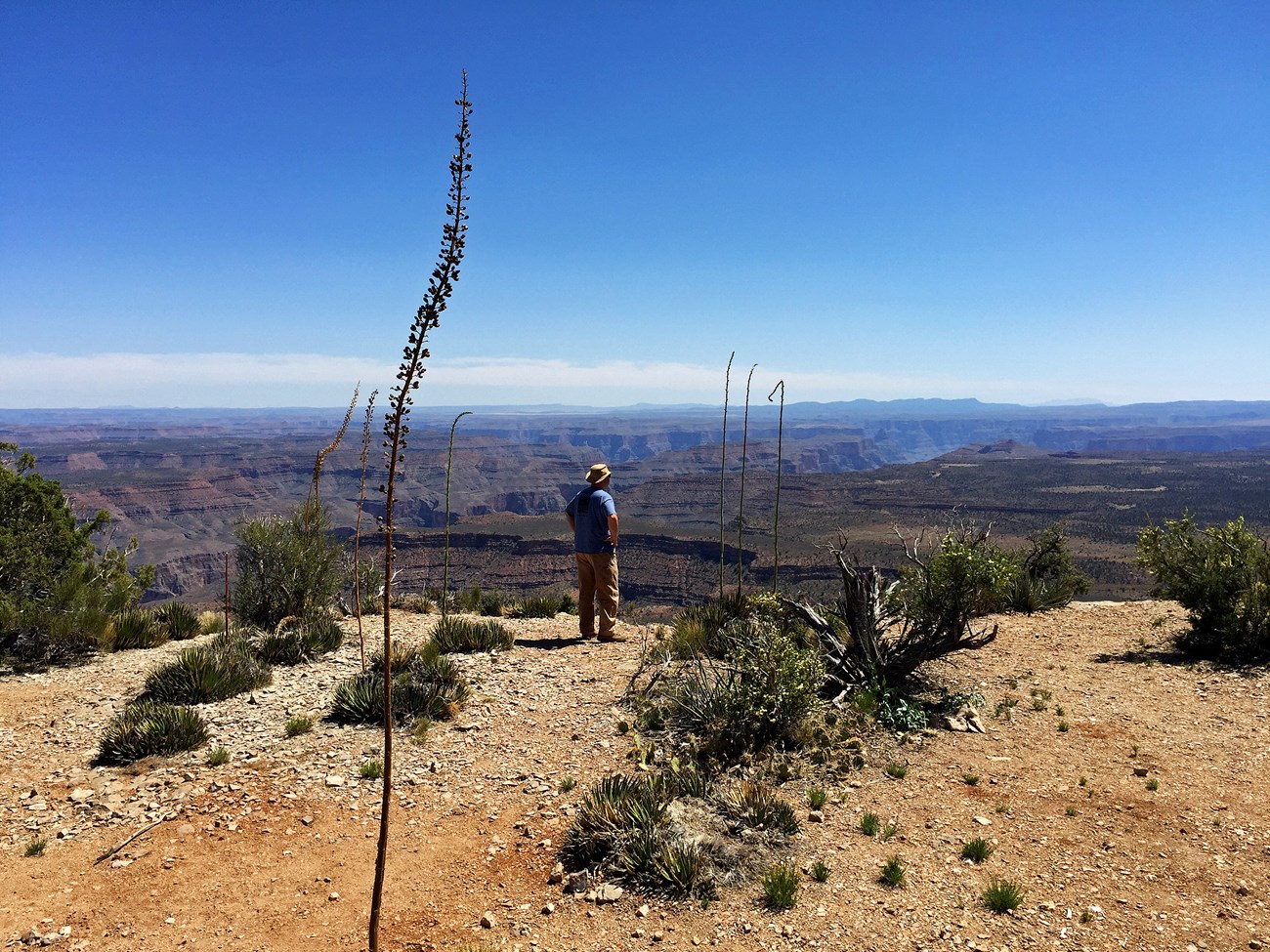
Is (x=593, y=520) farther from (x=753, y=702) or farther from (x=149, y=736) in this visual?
(x=149, y=736)

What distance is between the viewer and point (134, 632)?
32.2ft

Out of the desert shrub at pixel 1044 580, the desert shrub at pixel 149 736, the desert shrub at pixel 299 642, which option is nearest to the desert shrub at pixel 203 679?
the desert shrub at pixel 299 642

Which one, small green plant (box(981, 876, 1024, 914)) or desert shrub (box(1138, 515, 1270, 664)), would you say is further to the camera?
desert shrub (box(1138, 515, 1270, 664))

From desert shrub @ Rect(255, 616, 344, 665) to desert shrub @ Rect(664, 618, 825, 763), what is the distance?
480cm

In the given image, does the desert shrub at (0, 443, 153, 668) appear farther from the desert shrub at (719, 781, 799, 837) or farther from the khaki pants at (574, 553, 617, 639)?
the desert shrub at (719, 781, 799, 837)

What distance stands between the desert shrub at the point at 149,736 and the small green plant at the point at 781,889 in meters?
5.00

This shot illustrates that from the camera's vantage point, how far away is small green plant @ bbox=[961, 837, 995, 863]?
4551 mm

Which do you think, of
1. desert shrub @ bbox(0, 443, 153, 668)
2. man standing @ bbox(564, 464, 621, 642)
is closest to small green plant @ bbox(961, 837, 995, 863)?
man standing @ bbox(564, 464, 621, 642)

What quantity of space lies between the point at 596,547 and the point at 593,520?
1.12 ft

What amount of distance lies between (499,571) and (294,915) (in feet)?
204

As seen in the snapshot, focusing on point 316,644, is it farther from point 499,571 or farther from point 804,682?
point 499,571

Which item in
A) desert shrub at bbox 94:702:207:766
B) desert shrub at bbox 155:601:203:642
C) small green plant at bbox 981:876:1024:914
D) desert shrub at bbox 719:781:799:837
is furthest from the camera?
desert shrub at bbox 155:601:203:642

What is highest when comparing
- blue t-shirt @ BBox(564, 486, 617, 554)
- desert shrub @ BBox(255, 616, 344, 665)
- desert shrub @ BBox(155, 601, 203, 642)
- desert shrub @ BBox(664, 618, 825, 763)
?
blue t-shirt @ BBox(564, 486, 617, 554)

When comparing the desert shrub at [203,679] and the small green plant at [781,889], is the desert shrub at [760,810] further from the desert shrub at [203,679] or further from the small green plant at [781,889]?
the desert shrub at [203,679]
